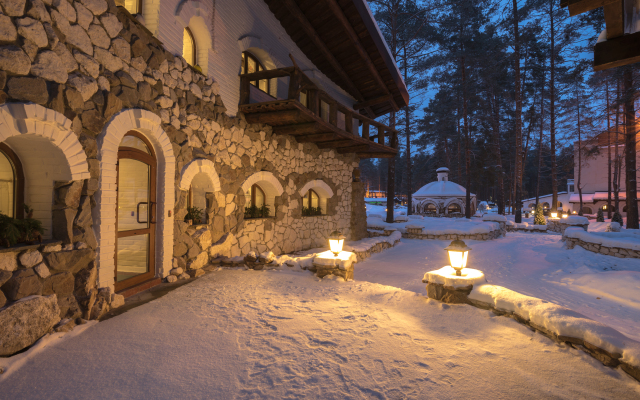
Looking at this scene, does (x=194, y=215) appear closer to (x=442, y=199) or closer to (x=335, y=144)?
(x=335, y=144)

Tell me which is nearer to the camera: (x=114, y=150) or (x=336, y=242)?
(x=114, y=150)

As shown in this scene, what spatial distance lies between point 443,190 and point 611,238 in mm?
15807

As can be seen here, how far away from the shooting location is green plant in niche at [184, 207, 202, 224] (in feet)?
18.2

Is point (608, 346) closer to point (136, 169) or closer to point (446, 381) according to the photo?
point (446, 381)

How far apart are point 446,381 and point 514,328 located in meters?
1.56

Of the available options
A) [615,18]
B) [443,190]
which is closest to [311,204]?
[615,18]

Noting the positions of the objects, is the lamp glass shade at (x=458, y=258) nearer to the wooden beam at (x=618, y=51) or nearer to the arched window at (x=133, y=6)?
the wooden beam at (x=618, y=51)

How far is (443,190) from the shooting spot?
25.5 m

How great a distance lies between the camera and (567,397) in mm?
2168

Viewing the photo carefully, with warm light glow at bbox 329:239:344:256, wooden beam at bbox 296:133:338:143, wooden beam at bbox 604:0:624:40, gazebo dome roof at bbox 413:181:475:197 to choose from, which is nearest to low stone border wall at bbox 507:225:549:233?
gazebo dome roof at bbox 413:181:475:197

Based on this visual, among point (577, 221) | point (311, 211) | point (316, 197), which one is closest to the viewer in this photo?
point (311, 211)

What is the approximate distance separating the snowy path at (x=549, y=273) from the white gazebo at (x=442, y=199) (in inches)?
502

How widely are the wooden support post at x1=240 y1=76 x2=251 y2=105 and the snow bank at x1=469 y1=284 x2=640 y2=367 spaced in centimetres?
586

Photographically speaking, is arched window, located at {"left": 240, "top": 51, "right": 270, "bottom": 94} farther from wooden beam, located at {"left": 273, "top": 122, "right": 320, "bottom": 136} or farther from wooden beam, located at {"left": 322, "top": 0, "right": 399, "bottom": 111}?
wooden beam, located at {"left": 322, "top": 0, "right": 399, "bottom": 111}
